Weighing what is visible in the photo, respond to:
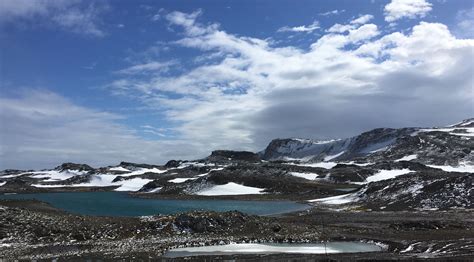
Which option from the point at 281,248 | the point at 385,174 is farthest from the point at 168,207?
the point at 385,174

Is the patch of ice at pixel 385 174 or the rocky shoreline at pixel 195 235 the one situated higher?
the patch of ice at pixel 385 174

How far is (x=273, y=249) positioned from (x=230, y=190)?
4492 inches

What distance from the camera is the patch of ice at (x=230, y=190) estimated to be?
151988 millimetres

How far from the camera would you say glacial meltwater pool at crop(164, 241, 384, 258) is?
38.7 meters

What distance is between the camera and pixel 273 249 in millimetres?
40781

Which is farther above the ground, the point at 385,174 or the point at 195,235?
the point at 385,174

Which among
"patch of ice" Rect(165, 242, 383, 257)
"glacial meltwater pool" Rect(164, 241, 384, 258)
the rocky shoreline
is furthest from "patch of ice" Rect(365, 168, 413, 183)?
"glacial meltwater pool" Rect(164, 241, 384, 258)

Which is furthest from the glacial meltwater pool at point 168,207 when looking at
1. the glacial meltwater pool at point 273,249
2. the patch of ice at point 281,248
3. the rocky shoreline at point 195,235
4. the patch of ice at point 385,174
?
the patch of ice at point 385,174

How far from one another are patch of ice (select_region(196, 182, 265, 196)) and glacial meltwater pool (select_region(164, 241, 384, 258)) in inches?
4231

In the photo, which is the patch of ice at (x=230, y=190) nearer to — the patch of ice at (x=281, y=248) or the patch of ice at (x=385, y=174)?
the patch of ice at (x=385, y=174)

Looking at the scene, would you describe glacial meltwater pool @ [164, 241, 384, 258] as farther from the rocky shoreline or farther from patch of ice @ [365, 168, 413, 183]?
patch of ice @ [365, 168, 413, 183]

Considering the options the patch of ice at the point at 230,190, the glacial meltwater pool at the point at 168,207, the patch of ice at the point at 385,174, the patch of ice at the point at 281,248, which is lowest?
the patch of ice at the point at 281,248

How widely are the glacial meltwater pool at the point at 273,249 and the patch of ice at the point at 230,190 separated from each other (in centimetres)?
10747

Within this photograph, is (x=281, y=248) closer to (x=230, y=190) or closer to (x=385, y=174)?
(x=230, y=190)
